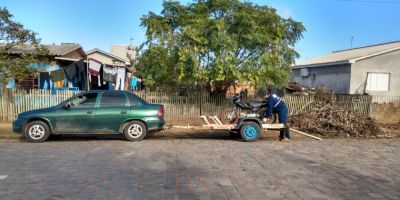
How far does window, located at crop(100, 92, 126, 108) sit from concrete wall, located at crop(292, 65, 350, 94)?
1741 centimetres

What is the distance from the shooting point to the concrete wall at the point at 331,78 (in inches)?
982

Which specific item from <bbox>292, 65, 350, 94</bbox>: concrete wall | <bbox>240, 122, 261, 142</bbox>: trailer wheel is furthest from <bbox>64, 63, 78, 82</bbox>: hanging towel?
<bbox>292, 65, 350, 94</bbox>: concrete wall

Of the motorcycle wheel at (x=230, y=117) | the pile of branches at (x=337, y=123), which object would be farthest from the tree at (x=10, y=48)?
the pile of branches at (x=337, y=123)

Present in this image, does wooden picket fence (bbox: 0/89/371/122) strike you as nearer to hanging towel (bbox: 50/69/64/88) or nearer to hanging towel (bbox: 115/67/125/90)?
hanging towel (bbox: 50/69/64/88)

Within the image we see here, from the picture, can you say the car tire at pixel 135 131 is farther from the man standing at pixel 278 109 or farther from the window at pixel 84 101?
the man standing at pixel 278 109

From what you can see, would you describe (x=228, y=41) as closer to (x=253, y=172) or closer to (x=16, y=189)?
(x=253, y=172)

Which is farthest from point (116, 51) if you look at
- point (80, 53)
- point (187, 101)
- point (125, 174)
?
point (125, 174)

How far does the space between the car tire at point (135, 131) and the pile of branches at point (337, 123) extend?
6.74 m

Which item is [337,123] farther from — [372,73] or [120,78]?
[372,73]

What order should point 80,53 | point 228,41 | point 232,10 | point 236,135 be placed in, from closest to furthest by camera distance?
1. point 236,135
2. point 228,41
3. point 232,10
4. point 80,53

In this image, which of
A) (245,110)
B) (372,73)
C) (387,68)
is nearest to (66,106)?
(245,110)

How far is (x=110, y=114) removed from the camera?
38.8 feet

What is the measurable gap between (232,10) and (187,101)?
14.5 feet

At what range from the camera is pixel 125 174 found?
7.36m
